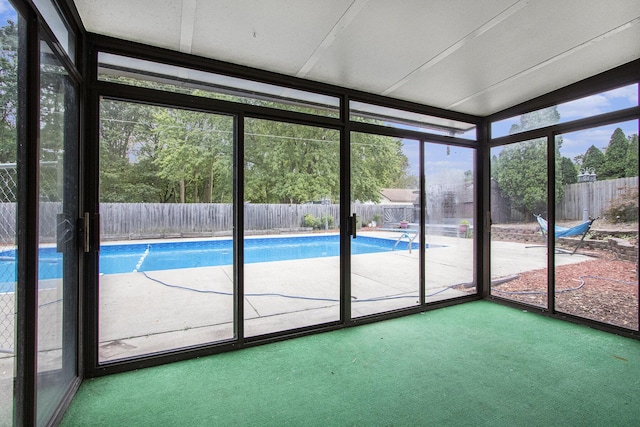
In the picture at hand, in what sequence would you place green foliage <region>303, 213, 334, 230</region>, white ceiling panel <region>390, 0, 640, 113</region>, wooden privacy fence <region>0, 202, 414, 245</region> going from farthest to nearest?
1. green foliage <region>303, 213, 334, 230</region>
2. wooden privacy fence <region>0, 202, 414, 245</region>
3. white ceiling panel <region>390, 0, 640, 113</region>

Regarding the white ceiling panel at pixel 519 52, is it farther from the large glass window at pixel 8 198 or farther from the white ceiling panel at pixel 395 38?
the large glass window at pixel 8 198

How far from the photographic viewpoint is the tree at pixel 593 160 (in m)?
3.23

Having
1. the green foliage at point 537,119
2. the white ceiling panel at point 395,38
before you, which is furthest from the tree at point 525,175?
the white ceiling panel at point 395,38

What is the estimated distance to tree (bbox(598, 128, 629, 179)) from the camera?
304 cm

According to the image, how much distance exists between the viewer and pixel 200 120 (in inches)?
109

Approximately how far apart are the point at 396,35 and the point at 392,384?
8.30 ft

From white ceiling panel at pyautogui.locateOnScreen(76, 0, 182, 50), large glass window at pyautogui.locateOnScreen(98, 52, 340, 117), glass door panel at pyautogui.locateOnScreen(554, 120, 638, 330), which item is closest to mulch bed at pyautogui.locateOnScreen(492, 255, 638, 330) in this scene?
glass door panel at pyautogui.locateOnScreen(554, 120, 638, 330)

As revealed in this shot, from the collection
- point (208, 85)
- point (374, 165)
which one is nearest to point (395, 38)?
point (374, 165)

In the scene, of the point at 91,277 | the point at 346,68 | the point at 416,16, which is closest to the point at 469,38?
the point at 416,16

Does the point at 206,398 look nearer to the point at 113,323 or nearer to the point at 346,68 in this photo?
the point at 113,323

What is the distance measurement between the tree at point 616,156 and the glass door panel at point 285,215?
2.70 meters

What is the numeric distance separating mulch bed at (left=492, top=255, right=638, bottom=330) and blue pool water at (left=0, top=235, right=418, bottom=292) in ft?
5.01

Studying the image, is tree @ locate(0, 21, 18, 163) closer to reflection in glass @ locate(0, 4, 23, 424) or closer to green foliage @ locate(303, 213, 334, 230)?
reflection in glass @ locate(0, 4, 23, 424)

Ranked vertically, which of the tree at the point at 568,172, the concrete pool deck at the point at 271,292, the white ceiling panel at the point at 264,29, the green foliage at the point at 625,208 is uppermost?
the white ceiling panel at the point at 264,29
